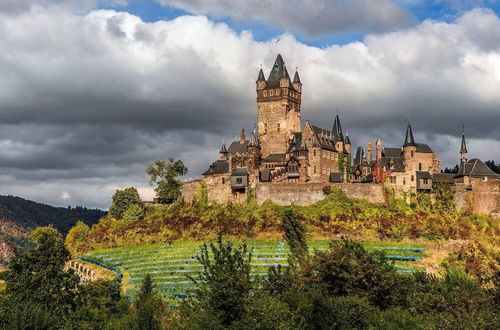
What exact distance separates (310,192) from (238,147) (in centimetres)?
2146

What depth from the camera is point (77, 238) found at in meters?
99.2

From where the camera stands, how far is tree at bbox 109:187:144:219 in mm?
104875

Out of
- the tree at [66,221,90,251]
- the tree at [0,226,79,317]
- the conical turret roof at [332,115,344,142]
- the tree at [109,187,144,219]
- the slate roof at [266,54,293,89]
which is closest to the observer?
the tree at [0,226,79,317]

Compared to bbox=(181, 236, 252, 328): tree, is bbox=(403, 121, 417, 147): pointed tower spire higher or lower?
higher

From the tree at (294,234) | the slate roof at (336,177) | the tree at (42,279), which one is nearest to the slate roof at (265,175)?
the slate roof at (336,177)

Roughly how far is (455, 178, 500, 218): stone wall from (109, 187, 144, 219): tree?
4526 centimetres

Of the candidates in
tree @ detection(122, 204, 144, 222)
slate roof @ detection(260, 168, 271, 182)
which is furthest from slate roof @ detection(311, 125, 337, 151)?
tree @ detection(122, 204, 144, 222)

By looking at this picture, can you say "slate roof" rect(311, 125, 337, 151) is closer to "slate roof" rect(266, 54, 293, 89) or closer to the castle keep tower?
the castle keep tower

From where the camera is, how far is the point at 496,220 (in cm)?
8662

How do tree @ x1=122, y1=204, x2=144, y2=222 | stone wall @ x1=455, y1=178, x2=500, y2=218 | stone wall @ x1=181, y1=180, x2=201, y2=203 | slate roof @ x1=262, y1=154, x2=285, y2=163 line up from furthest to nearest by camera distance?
1. slate roof @ x1=262, y1=154, x2=285, y2=163
2. tree @ x1=122, y1=204, x2=144, y2=222
3. stone wall @ x1=181, y1=180, x2=201, y2=203
4. stone wall @ x1=455, y1=178, x2=500, y2=218

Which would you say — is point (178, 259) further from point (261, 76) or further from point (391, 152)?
point (261, 76)

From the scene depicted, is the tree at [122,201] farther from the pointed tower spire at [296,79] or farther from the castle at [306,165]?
the pointed tower spire at [296,79]

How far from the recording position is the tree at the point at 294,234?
213 ft

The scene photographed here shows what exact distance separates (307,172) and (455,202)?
19468 millimetres
